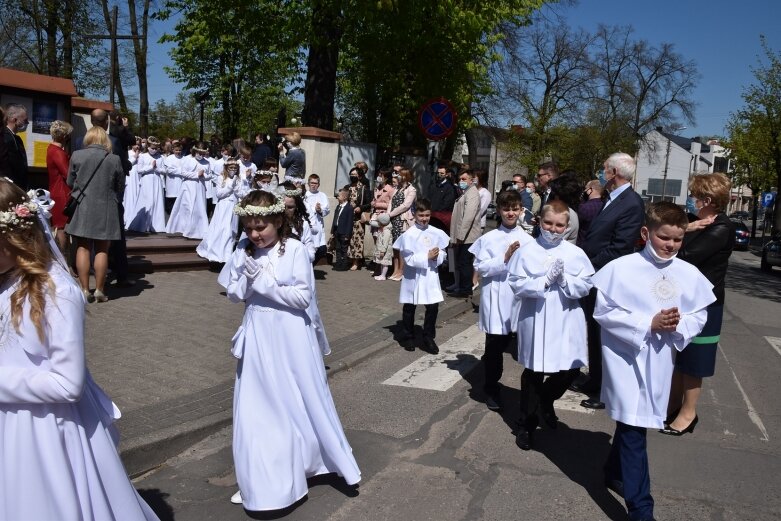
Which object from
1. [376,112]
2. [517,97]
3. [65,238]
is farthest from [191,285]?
[517,97]

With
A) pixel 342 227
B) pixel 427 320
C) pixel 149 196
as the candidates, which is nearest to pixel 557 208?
pixel 427 320

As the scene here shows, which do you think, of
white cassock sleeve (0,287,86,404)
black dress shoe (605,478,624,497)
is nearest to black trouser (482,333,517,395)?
black dress shoe (605,478,624,497)

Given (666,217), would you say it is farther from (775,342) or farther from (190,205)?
(190,205)

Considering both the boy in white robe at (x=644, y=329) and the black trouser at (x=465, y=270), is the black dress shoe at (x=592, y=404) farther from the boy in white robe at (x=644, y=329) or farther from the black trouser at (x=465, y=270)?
the black trouser at (x=465, y=270)

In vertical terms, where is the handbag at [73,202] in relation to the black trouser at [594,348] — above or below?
above

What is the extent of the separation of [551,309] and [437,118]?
8122 mm

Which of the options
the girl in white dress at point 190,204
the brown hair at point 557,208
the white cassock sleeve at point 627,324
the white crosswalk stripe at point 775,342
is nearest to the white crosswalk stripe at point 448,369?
the brown hair at point 557,208

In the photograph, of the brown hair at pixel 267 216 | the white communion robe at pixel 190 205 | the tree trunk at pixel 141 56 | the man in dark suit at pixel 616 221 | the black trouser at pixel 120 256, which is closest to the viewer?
the brown hair at pixel 267 216

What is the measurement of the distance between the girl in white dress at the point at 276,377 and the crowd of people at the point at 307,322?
0.03ft

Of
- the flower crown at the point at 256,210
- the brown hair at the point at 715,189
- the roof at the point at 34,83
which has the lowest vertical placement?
the flower crown at the point at 256,210

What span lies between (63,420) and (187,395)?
3.16 m

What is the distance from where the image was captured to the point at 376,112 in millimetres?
23188

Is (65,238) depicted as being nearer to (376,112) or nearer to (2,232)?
(2,232)

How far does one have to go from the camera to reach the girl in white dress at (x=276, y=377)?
157 inches
